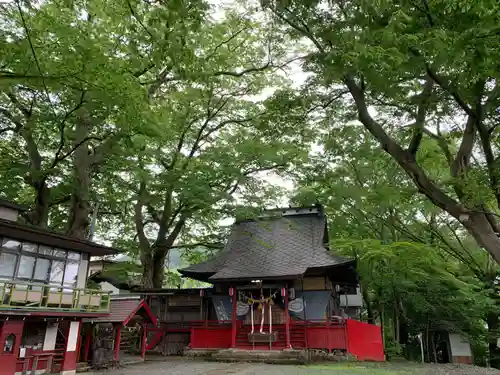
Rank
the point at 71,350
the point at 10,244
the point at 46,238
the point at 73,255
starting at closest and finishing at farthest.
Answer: the point at 10,244 → the point at 71,350 → the point at 46,238 → the point at 73,255

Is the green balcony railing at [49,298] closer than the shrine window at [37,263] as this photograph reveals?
Yes

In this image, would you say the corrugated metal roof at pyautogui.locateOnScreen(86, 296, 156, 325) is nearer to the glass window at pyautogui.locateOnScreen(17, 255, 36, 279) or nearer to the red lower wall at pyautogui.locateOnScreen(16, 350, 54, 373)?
the red lower wall at pyautogui.locateOnScreen(16, 350, 54, 373)

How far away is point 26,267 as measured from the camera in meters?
12.0

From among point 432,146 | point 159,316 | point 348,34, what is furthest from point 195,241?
point 348,34

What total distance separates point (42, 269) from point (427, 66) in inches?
525

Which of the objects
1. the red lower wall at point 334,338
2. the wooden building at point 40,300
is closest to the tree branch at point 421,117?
the red lower wall at point 334,338

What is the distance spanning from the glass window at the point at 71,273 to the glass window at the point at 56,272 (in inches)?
8.1

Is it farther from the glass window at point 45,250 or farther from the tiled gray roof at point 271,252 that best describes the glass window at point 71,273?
the tiled gray roof at point 271,252

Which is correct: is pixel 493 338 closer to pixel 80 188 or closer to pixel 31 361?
pixel 31 361

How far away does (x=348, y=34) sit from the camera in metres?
7.86

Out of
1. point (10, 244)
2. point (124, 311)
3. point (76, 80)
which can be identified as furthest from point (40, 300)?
point (76, 80)

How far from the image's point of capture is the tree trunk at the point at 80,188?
45.2 ft

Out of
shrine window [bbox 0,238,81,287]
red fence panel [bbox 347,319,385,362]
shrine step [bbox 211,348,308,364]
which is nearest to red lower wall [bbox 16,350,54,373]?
shrine window [bbox 0,238,81,287]

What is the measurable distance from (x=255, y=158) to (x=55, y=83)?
1113 centimetres
